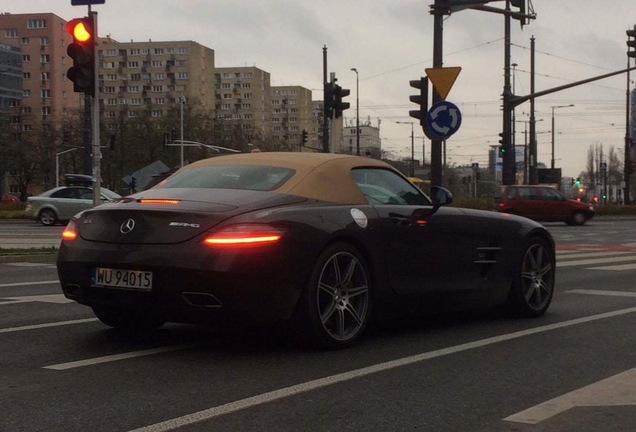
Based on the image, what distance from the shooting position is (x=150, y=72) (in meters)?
156

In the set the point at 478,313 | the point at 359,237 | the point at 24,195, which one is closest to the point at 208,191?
the point at 359,237

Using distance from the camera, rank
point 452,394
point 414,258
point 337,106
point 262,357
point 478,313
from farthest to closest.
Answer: point 337,106 → point 478,313 → point 414,258 → point 262,357 → point 452,394

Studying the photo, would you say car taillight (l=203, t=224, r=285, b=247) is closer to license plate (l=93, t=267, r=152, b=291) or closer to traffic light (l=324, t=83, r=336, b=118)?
license plate (l=93, t=267, r=152, b=291)

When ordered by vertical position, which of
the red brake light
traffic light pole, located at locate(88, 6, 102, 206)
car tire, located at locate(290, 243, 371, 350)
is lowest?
car tire, located at locate(290, 243, 371, 350)

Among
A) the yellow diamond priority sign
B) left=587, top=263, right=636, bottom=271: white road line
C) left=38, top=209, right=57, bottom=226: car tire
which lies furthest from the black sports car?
left=38, top=209, right=57, bottom=226: car tire

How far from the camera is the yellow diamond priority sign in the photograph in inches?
602

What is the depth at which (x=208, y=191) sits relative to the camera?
19.2ft

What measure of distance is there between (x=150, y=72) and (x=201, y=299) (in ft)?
511

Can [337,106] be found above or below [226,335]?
above

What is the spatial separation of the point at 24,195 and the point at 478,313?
8225 centimetres

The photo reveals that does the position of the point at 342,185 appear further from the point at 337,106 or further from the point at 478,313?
the point at 337,106

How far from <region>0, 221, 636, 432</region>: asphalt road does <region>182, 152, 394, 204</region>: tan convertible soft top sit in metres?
1.05

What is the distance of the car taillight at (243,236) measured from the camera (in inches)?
205

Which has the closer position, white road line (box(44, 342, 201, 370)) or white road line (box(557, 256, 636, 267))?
white road line (box(44, 342, 201, 370))
